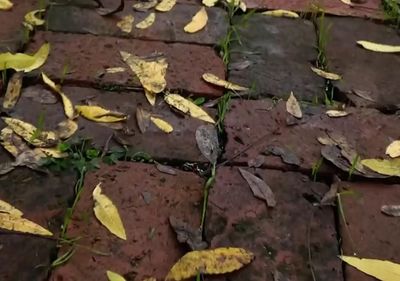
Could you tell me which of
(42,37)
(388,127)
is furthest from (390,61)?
(42,37)

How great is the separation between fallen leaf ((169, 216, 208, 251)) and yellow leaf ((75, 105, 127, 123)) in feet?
1.28

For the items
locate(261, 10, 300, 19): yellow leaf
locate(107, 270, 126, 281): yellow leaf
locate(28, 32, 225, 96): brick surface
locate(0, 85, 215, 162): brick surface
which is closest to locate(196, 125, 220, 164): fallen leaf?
locate(0, 85, 215, 162): brick surface

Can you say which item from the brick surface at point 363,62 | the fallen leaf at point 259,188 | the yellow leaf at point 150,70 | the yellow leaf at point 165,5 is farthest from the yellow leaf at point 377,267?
the yellow leaf at point 165,5

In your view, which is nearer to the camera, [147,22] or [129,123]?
[129,123]

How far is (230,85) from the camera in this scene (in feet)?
6.90

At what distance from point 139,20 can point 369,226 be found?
3.47ft

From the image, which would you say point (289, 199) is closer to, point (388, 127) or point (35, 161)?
point (388, 127)

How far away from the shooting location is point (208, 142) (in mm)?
1910

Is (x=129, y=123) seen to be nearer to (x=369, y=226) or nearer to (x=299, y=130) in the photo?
(x=299, y=130)

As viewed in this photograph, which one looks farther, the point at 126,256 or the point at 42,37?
the point at 42,37

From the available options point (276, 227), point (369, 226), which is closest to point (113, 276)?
point (276, 227)

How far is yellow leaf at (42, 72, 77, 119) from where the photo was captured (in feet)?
6.40

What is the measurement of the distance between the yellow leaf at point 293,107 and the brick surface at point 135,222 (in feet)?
1.30

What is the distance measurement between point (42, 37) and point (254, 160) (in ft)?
2.66
